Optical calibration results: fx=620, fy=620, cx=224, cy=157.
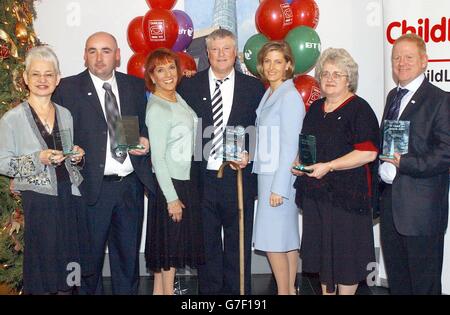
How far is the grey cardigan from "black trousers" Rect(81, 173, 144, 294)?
1.57ft

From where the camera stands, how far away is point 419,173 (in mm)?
3510

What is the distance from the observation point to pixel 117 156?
390 centimetres

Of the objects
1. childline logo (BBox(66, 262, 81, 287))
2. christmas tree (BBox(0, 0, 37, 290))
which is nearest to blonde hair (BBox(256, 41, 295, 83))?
christmas tree (BBox(0, 0, 37, 290))

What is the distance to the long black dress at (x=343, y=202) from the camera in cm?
358

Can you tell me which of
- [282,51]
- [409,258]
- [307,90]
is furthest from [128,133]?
[409,258]

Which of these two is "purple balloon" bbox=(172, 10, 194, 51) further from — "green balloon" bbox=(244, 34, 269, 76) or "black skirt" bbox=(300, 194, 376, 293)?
"black skirt" bbox=(300, 194, 376, 293)

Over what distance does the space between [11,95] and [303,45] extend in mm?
2058

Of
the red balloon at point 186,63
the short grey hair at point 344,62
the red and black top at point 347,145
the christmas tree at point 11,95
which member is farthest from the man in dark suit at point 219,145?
the christmas tree at point 11,95

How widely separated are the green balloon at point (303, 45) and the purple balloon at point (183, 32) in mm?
769

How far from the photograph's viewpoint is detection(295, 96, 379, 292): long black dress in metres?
3.58

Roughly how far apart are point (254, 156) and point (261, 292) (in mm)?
1351

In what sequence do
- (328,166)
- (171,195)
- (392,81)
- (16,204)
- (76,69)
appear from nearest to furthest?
1. (328,166)
2. (171,195)
3. (16,204)
4. (392,81)
5. (76,69)

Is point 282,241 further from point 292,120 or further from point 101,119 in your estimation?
point 101,119
